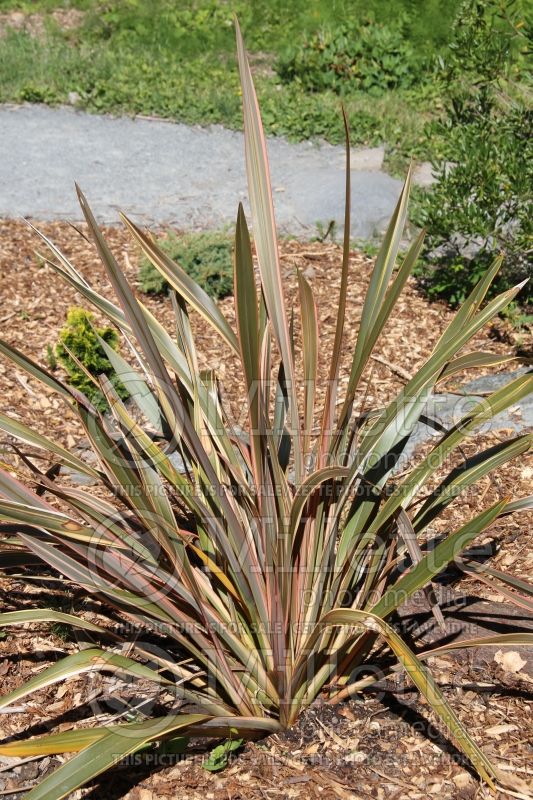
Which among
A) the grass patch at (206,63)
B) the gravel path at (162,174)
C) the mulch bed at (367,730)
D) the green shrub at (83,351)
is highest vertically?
the grass patch at (206,63)

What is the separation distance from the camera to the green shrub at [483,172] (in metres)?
3.99

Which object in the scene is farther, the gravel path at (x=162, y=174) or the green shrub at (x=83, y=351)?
the gravel path at (x=162, y=174)

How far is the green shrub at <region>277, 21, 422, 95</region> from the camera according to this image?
315 inches

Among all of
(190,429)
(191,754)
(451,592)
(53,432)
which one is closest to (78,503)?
(190,429)

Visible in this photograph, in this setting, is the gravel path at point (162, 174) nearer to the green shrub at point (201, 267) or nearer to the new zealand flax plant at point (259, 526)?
the green shrub at point (201, 267)

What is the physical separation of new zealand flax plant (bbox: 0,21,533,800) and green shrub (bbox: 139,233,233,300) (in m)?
2.35

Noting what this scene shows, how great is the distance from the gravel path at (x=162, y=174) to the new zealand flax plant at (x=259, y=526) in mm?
3430

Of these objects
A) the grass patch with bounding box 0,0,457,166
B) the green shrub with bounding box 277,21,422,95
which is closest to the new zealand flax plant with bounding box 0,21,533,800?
the grass patch with bounding box 0,0,457,166

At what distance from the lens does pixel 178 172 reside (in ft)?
21.7

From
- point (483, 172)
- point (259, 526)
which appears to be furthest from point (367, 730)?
point (483, 172)

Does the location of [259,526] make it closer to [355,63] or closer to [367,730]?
[367,730]

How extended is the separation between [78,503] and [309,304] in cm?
72

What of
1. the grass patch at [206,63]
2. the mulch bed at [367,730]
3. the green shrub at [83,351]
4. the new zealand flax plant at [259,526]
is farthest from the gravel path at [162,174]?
the new zealand flax plant at [259,526]

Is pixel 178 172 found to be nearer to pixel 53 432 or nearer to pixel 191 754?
pixel 53 432
